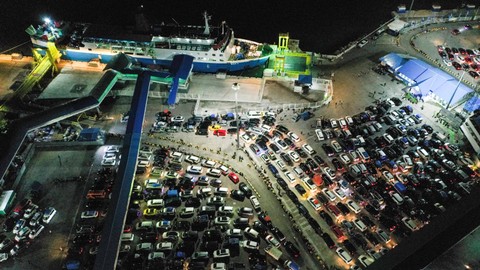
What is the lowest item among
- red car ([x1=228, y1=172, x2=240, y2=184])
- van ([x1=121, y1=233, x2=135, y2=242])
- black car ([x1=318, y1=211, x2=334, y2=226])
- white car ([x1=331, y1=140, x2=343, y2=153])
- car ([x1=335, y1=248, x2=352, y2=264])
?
car ([x1=335, y1=248, x2=352, y2=264])

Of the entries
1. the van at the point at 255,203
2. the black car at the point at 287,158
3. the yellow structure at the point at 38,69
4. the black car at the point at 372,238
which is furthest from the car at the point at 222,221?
the yellow structure at the point at 38,69

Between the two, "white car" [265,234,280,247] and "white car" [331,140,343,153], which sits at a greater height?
"white car" [331,140,343,153]

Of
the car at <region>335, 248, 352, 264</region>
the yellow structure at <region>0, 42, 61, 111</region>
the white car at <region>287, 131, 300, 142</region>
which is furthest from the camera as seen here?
the yellow structure at <region>0, 42, 61, 111</region>

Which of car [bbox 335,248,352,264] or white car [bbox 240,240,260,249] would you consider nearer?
car [bbox 335,248,352,264]

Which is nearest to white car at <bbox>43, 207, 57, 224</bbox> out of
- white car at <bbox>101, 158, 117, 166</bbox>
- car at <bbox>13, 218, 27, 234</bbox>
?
car at <bbox>13, 218, 27, 234</bbox>

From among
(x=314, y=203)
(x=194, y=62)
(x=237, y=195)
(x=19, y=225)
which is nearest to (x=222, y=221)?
(x=237, y=195)

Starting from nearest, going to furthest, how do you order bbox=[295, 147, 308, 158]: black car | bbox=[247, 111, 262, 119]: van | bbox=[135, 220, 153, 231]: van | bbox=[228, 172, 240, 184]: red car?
bbox=[135, 220, 153, 231]: van → bbox=[228, 172, 240, 184]: red car → bbox=[295, 147, 308, 158]: black car → bbox=[247, 111, 262, 119]: van

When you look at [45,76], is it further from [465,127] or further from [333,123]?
[465,127]

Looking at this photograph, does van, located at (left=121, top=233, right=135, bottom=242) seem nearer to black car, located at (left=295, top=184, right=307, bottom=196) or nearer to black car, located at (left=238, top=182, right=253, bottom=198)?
black car, located at (left=238, top=182, right=253, bottom=198)

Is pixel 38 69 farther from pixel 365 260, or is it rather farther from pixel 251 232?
pixel 365 260

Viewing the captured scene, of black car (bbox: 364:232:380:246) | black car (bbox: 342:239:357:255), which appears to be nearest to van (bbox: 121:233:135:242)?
black car (bbox: 342:239:357:255)
